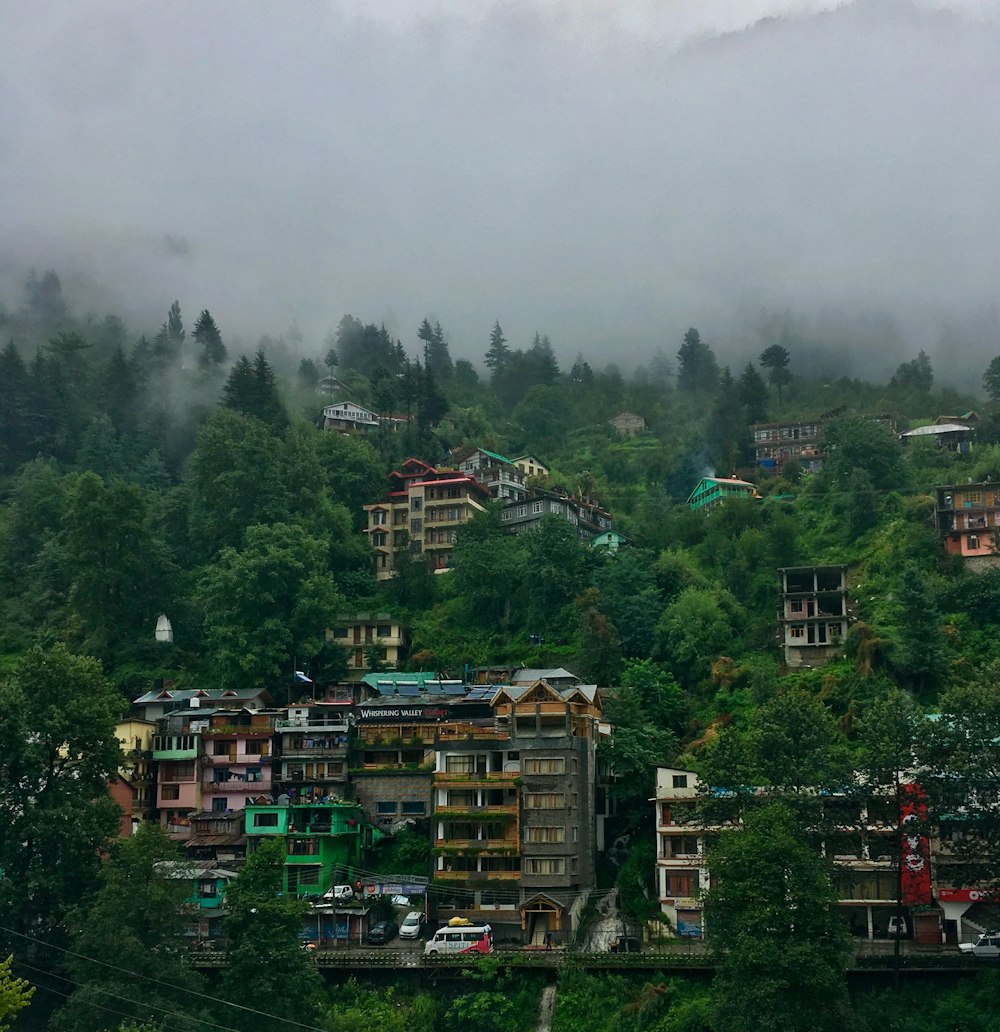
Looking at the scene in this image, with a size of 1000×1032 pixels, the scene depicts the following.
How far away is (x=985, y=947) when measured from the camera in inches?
2317

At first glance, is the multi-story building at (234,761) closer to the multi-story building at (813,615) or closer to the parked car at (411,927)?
the parked car at (411,927)

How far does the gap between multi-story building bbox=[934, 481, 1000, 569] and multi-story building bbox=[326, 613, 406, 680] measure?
31.4m

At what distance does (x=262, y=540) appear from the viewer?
85.4 m

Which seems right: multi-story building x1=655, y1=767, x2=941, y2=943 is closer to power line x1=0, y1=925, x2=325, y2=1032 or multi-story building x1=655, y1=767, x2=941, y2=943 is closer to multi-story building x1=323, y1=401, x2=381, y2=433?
power line x1=0, y1=925, x2=325, y2=1032

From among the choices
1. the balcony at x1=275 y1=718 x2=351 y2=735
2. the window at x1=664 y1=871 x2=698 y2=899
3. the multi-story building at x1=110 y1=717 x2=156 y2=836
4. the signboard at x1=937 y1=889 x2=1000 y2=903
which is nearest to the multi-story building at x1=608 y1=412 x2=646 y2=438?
the balcony at x1=275 y1=718 x2=351 y2=735

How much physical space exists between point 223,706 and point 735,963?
33.4 m

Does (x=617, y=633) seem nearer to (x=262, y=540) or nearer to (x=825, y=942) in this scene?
(x=262, y=540)

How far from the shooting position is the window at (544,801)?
68.2 m

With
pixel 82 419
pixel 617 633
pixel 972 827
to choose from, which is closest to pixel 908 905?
pixel 972 827

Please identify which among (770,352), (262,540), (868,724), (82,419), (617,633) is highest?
(770,352)

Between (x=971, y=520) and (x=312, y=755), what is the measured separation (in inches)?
1541

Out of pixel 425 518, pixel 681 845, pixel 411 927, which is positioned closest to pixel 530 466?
pixel 425 518

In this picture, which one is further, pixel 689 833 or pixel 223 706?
pixel 223 706

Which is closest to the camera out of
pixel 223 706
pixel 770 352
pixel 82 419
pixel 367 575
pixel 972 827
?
pixel 972 827
